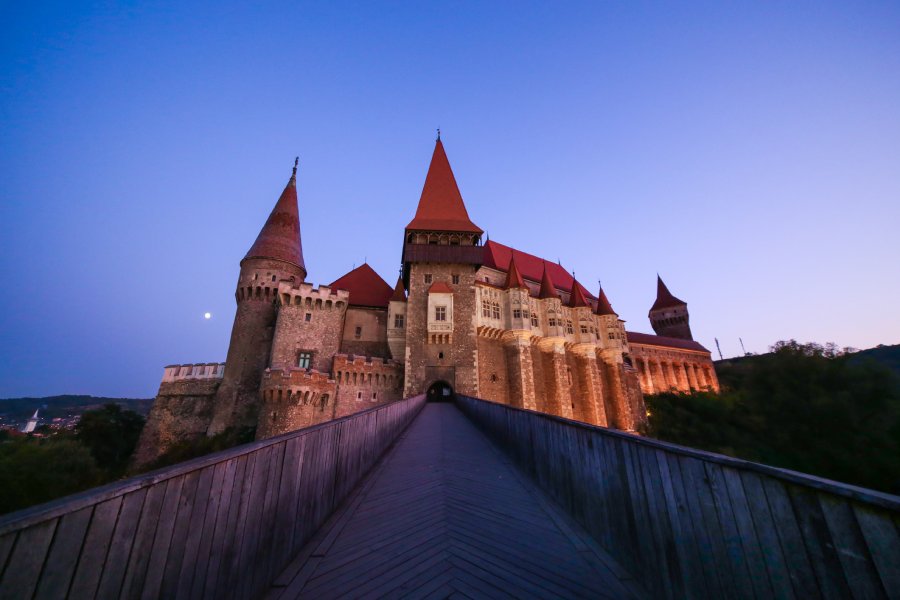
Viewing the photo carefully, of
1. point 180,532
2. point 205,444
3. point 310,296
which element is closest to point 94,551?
point 180,532

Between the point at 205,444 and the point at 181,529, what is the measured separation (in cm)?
2286

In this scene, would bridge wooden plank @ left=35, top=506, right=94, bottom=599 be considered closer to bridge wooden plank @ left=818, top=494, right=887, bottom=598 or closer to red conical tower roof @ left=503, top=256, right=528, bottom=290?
bridge wooden plank @ left=818, top=494, right=887, bottom=598

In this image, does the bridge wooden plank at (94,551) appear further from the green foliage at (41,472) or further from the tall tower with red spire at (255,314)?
the tall tower with red spire at (255,314)

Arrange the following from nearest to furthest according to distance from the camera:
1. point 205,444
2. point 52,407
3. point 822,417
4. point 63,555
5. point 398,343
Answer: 1. point 63,555
2. point 822,417
3. point 205,444
4. point 398,343
5. point 52,407

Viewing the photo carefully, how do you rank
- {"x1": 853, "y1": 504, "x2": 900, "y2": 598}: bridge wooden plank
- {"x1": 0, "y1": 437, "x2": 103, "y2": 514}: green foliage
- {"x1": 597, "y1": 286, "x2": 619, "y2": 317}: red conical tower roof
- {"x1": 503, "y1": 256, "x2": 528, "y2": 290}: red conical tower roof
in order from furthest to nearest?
{"x1": 597, "y1": 286, "x2": 619, "y2": 317}: red conical tower roof
{"x1": 503, "y1": 256, "x2": 528, "y2": 290}: red conical tower roof
{"x1": 0, "y1": 437, "x2": 103, "y2": 514}: green foliage
{"x1": 853, "y1": 504, "x2": 900, "y2": 598}: bridge wooden plank

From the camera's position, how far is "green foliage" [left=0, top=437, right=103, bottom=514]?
14188 mm

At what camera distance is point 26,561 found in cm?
114

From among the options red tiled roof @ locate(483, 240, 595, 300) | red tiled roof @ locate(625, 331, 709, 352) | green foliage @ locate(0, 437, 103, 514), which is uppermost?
red tiled roof @ locate(483, 240, 595, 300)

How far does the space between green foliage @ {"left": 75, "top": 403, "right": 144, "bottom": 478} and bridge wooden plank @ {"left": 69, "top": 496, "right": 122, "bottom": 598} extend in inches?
1121

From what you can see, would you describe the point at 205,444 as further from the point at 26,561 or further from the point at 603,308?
the point at 603,308

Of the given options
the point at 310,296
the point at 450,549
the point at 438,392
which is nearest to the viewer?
the point at 450,549

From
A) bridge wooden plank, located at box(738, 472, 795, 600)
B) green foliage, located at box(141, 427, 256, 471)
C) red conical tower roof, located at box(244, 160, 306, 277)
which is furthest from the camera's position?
red conical tower roof, located at box(244, 160, 306, 277)

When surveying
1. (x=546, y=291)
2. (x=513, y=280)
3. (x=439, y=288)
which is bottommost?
(x=439, y=288)

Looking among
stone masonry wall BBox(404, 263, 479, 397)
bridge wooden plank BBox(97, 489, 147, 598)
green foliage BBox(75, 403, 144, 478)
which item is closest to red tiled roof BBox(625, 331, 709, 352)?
stone masonry wall BBox(404, 263, 479, 397)
